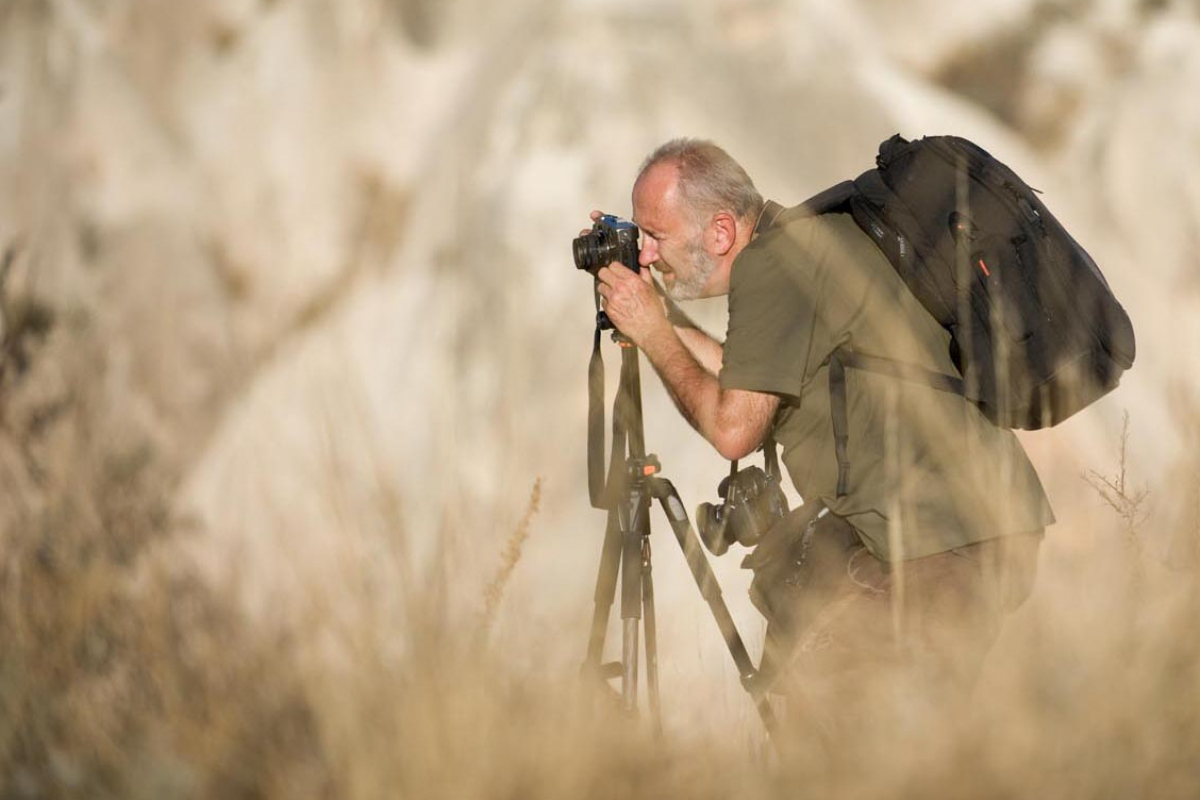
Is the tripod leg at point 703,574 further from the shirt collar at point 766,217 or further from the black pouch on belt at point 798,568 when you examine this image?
the shirt collar at point 766,217

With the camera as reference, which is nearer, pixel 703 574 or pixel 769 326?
pixel 769 326

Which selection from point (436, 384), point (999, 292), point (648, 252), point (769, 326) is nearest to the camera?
point (999, 292)

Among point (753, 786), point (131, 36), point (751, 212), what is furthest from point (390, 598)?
point (131, 36)

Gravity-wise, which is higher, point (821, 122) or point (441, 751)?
point (821, 122)

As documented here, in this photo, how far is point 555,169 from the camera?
34.2 ft

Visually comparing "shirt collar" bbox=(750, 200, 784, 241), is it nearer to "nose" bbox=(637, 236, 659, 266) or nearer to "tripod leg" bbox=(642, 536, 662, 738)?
"nose" bbox=(637, 236, 659, 266)

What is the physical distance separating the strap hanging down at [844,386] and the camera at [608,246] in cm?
54

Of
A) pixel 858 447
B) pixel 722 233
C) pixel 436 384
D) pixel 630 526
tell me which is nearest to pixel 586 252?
pixel 722 233

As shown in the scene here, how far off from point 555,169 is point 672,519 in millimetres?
7862

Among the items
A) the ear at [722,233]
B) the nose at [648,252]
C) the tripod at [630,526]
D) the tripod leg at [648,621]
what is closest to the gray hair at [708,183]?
the ear at [722,233]

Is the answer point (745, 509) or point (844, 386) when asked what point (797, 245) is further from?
point (745, 509)

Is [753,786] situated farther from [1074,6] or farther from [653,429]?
[1074,6]

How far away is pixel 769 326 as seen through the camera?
2.55 m

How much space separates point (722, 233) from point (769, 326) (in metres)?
0.39
